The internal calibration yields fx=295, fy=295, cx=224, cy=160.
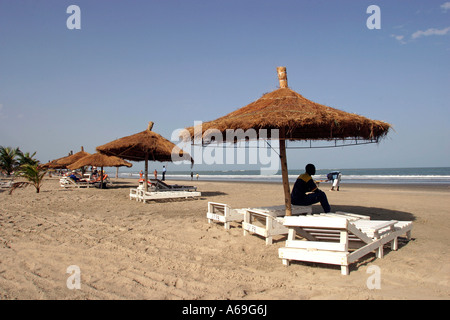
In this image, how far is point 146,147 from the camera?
10391 mm

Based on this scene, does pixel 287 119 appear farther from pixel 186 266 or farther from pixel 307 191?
pixel 186 266

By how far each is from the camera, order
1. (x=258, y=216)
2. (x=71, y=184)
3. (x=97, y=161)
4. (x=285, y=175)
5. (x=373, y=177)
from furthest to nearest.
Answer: (x=373, y=177), (x=97, y=161), (x=71, y=184), (x=285, y=175), (x=258, y=216)

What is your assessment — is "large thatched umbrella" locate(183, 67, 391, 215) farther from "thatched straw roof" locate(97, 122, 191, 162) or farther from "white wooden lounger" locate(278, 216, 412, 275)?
"thatched straw roof" locate(97, 122, 191, 162)

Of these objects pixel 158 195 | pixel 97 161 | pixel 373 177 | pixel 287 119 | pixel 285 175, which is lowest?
pixel 373 177

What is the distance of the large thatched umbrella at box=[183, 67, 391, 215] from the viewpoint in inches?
176

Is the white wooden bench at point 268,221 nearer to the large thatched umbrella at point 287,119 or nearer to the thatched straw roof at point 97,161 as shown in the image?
the large thatched umbrella at point 287,119

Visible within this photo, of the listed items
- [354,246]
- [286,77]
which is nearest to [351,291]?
[354,246]

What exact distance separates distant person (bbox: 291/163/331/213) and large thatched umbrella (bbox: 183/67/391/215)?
0.37 m

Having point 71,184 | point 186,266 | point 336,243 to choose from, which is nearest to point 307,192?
point 336,243

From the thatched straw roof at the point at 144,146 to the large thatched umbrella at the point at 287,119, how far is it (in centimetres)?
541

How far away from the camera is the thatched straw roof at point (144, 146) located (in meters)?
10.5

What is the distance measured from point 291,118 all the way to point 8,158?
3681 centimetres

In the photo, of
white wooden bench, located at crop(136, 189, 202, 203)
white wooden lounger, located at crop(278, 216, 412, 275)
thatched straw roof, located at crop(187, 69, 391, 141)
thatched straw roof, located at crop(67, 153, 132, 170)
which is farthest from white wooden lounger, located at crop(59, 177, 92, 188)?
white wooden lounger, located at crop(278, 216, 412, 275)
